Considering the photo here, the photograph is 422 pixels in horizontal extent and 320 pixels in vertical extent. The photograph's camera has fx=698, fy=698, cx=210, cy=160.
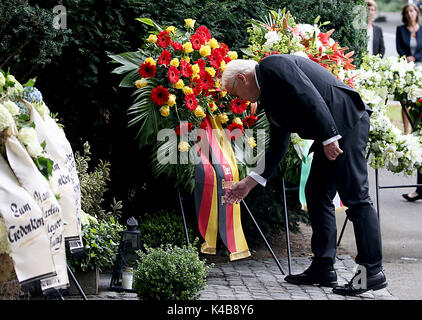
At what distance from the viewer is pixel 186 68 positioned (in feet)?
17.3

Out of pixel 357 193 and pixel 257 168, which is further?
pixel 257 168

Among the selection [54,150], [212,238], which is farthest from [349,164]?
[54,150]

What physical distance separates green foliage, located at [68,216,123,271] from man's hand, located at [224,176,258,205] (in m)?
0.90

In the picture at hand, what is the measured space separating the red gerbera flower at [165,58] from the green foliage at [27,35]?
0.83 meters

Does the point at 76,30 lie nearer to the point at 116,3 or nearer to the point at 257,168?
the point at 116,3

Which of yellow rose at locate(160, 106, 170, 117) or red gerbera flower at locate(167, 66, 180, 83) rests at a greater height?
red gerbera flower at locate(167, 66, 180, 83)

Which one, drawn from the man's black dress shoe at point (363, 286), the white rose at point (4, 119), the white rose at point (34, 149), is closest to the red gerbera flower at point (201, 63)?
the man's black dress shoe at point (363, 286)

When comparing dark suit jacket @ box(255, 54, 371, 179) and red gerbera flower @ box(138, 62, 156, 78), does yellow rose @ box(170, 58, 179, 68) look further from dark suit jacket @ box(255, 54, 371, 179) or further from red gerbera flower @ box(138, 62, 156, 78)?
dark suit jacket @ box(255, 54, 371, 179)

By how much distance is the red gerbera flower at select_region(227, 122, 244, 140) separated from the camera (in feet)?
18.2

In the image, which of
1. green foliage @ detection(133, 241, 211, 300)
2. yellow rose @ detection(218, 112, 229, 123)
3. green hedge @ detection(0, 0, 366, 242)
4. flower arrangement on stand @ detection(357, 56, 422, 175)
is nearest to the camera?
green foliage @ detection(133, 241, 211, 300)

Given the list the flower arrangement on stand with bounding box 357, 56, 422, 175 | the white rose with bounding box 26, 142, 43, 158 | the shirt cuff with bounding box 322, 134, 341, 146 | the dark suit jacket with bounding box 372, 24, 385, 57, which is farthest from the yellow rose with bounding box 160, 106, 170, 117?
the dark suit jacket with bounding box 372, 24, 385, 57

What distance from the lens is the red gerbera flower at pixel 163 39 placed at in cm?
539
